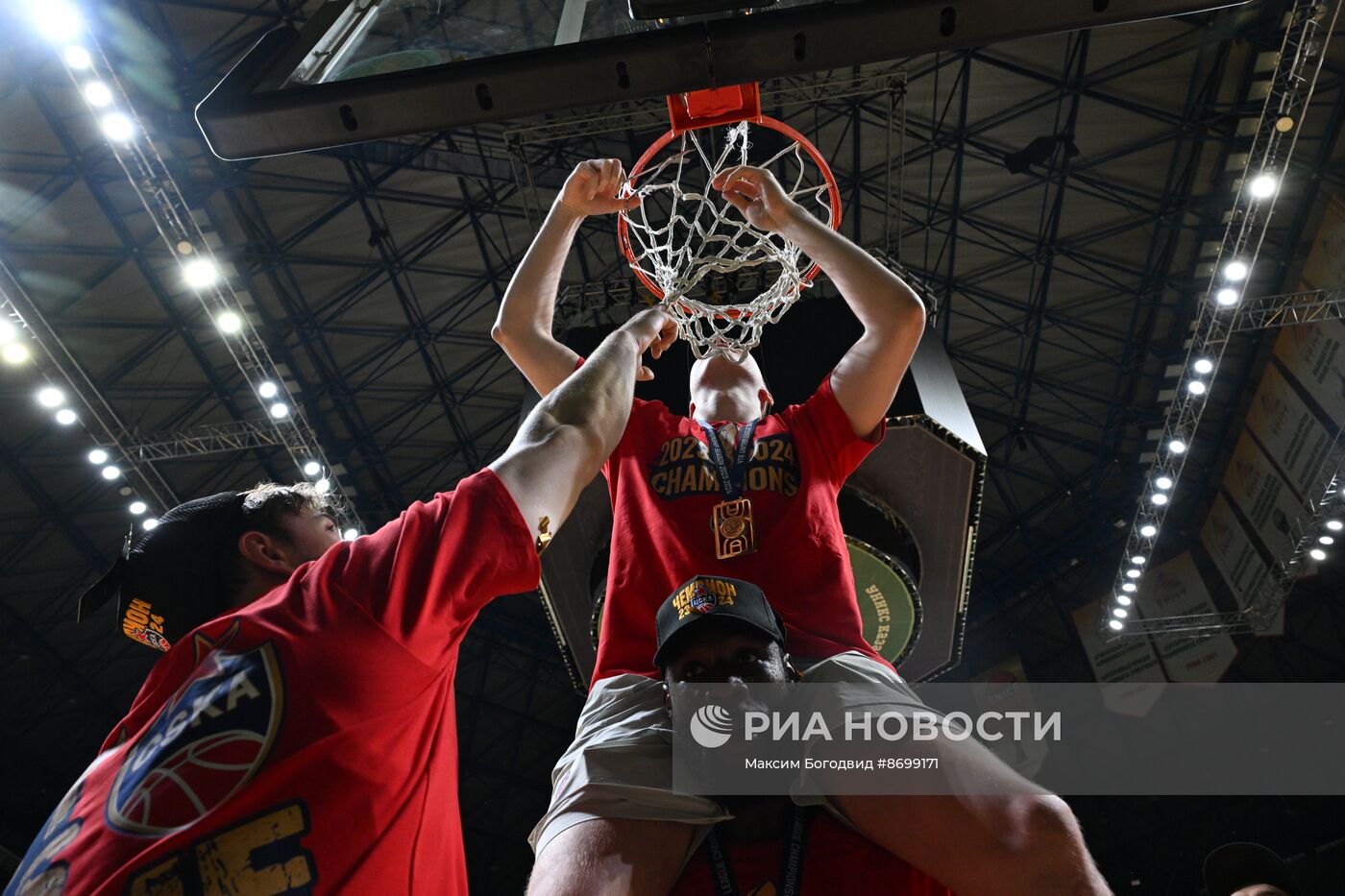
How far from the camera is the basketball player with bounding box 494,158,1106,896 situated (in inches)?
82.5

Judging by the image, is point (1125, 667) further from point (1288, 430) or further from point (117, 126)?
point (117, 126)

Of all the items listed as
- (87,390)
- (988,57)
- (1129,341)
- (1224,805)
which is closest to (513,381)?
(87,390)

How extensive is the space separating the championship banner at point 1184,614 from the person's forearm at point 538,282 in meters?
15.8

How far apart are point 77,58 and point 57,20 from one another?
34 cm

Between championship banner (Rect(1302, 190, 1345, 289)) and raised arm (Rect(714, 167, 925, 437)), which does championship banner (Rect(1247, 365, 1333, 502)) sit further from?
raised arm (Rect(714, 167, 925, 437))

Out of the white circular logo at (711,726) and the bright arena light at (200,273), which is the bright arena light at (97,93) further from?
the white circular logo at (711,726)

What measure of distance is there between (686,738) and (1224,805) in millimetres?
22766

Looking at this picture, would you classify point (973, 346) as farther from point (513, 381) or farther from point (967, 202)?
point (513, 381)

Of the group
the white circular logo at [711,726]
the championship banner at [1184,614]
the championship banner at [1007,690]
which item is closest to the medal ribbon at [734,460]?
the white circular logo at [711,726]

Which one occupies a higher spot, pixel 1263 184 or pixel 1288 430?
pixel 1288 430

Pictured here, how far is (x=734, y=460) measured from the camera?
3.27 meters

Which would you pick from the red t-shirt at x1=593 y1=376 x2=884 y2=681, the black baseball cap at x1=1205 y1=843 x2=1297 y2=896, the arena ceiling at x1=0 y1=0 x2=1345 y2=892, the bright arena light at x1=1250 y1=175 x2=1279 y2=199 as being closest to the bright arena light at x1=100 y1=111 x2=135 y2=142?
the arena ceiling at x1=0 y1=0 x2=1345 y2=892

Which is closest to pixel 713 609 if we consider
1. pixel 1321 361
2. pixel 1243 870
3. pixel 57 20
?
pixel 1243 870

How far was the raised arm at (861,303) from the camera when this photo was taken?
10.1 feet
